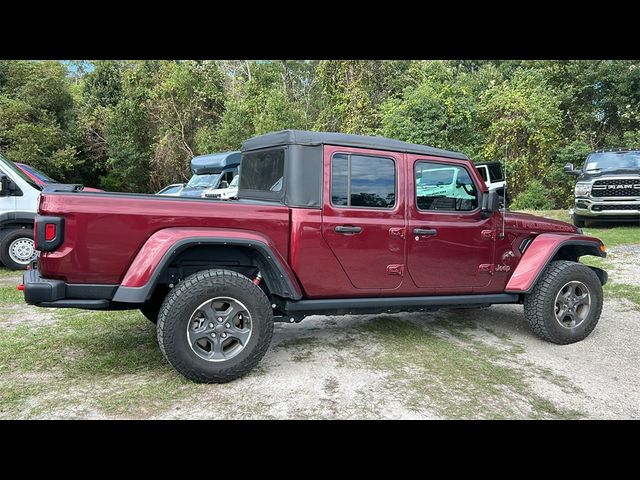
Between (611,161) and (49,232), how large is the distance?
1363 cm

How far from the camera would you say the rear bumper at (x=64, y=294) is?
329 cm

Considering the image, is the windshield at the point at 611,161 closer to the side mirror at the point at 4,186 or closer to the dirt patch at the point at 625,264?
the dirt patch at the point at 625,264

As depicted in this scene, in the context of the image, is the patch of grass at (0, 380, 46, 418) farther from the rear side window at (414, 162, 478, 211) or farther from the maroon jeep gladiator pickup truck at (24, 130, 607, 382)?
the rear side window at (414, 162, 478, 211)

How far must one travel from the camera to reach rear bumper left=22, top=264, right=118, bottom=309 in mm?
3293

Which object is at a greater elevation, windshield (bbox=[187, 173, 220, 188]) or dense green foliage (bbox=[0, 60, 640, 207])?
dense green foliage (bbox=[0, 60, 640, 207])

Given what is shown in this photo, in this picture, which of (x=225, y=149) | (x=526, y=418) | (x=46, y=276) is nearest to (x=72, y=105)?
(x=225, y=149)

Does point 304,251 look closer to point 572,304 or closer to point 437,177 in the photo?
point 437,177

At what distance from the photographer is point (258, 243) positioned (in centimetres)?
368

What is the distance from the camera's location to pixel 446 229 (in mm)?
4422

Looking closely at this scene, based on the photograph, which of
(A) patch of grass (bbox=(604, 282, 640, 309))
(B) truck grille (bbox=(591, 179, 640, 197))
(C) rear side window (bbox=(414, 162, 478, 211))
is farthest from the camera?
(B) truck grille (bbox=(591, 179, 640, 197))

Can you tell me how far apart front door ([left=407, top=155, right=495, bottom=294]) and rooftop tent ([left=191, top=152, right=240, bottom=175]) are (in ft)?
31.7

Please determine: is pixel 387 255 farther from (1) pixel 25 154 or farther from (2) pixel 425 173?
(1) pixel 25 154

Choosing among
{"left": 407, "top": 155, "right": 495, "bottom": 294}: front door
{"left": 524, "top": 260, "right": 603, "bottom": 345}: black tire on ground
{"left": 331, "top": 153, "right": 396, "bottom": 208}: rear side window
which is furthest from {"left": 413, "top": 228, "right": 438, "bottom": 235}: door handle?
{"left": 524, "top": 260, "right": 603, "bottom": 345}: black tire on ground

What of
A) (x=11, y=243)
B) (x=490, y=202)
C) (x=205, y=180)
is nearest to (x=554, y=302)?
(x=490, y=202)
